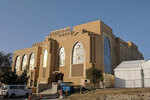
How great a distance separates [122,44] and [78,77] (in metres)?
24.1

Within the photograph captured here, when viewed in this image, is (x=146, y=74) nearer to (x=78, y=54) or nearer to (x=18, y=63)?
(x=78, y=54)

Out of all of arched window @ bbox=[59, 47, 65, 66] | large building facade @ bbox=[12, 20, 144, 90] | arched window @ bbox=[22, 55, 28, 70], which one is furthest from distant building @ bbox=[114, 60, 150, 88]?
arched window @ bbox=[22, 55, 28, 70]

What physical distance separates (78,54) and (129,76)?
16816mm

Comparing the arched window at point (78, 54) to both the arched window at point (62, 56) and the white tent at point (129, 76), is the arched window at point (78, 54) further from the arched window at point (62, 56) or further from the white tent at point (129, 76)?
the white tent at point (129, 76)

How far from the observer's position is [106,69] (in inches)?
1975

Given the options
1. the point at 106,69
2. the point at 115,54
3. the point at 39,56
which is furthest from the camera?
the point at 39,56

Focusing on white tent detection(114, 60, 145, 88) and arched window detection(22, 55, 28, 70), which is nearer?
white tent detection(114, 60, 145, 88)

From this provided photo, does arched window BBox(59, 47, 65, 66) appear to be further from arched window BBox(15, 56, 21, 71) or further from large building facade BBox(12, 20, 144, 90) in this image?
arched window BBox(15, 56, 21, 71)

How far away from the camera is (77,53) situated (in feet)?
165

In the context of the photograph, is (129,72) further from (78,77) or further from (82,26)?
(82,26)

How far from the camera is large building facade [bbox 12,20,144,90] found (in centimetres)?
4778

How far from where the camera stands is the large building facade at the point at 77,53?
4778 centimetres

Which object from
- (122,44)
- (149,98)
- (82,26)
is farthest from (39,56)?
(149,98)

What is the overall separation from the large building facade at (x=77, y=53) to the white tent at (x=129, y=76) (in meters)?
8.24
